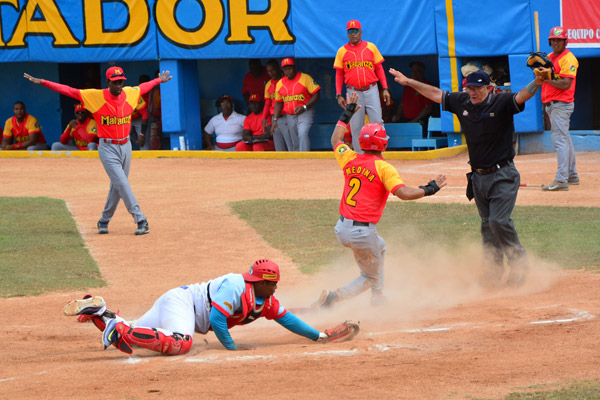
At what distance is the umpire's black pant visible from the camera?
8.30 meters

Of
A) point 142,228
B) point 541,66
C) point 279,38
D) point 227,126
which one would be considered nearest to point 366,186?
point 541,66

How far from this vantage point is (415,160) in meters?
17.9

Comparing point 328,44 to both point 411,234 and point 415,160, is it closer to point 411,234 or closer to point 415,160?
point 415,160

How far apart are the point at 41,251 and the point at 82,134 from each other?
9847mm

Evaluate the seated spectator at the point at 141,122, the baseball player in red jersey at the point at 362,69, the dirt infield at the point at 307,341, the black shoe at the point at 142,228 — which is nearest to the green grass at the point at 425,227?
the dirt infield at the point at 307,341

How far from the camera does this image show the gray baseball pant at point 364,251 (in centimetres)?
764

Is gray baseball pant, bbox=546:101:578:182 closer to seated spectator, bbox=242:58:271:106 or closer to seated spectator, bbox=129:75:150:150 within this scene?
seated spectator, bbox=242:58:271:106

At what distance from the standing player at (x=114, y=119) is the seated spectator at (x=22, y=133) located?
9590 millimetres

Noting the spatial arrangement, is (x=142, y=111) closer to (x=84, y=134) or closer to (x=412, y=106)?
(x=84, y=134)

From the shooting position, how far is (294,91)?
18609 millimetres

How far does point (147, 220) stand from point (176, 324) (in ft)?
21.5

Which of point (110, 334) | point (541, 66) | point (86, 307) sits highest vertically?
point (541, 66)

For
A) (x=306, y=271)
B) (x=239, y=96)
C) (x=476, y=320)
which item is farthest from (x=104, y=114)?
(x=239, y=96)

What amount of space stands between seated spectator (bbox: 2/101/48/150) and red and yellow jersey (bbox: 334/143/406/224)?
15.1 meters
